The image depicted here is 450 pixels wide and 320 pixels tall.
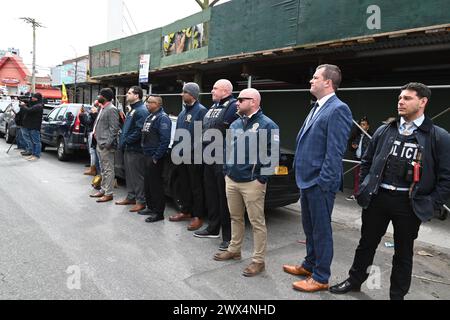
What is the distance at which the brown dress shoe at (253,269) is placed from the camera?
357 cm

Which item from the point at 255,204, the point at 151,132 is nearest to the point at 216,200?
the point at 255,204

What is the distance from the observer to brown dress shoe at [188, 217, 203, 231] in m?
4.95

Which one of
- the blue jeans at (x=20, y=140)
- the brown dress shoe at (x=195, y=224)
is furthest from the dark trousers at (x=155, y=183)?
the blue jeans at (x=20, y=140)

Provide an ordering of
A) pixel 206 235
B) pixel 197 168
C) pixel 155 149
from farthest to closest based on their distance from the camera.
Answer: pixel 155 149, pixel 197 168, pixel 206 235

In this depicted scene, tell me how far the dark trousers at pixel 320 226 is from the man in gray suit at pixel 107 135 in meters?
3.88

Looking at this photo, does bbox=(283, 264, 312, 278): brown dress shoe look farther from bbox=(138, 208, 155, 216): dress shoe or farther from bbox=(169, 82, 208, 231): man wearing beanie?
bbox=(138, 208, 155, 216): dress shoe

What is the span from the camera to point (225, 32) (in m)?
9.21

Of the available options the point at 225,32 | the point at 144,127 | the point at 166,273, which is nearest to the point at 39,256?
the point at 166,273

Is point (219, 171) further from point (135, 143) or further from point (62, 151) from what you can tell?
point (62, 151)

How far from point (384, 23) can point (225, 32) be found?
4.28 m

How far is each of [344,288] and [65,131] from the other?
28.9 feet

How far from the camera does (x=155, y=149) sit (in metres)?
5.29
